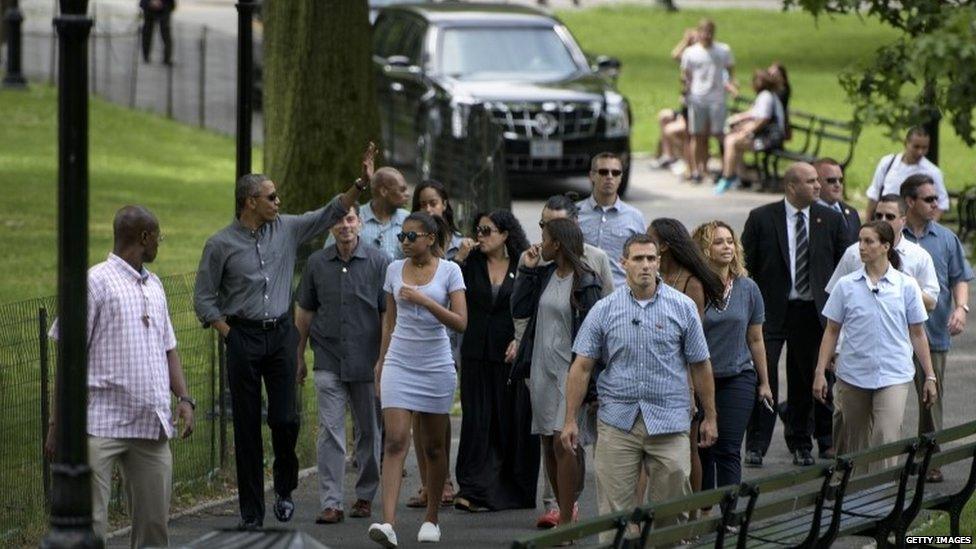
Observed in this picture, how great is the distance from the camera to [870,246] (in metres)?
10.7

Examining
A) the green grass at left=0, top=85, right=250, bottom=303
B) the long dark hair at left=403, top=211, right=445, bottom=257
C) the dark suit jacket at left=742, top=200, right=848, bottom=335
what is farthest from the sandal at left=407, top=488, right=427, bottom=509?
the green grass at left=0, top=85, right=250, bottom=303

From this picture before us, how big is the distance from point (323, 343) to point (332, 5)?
253 inches

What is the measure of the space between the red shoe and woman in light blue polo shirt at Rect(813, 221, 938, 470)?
1.57m

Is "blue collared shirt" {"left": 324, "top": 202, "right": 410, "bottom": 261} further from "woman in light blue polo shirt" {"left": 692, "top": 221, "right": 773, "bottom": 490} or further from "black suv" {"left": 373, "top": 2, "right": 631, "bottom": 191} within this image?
"black suv" {"left": 373, "top": 2, "right": 631, "bottom": 191}

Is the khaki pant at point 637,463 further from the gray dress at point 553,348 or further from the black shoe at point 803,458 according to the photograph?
the black shoe at point 803,458

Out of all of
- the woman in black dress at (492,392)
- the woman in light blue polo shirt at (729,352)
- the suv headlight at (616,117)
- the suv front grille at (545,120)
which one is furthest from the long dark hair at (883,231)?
the suv headlight at (616,117)

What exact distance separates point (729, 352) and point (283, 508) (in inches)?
97.9

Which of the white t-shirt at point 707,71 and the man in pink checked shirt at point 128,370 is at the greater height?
the man in pink checked shirt at point 128,370

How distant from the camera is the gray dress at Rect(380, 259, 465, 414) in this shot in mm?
10406

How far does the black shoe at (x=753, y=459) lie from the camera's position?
12.3 m

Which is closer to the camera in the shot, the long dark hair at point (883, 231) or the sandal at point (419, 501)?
the long dark hair at point (883, 231)

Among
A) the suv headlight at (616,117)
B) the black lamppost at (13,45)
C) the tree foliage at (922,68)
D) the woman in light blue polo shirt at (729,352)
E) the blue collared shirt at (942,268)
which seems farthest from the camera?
the black lamppost at (13,45)

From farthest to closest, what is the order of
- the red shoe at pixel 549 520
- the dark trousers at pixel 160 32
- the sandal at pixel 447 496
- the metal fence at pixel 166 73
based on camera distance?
the dark trousers at pixel 160 32
the metal fence at pixel 166 73
the sandal at pixel 447 496
the red shoe at pixel 549 520

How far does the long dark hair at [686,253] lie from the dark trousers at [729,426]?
0.59 m
